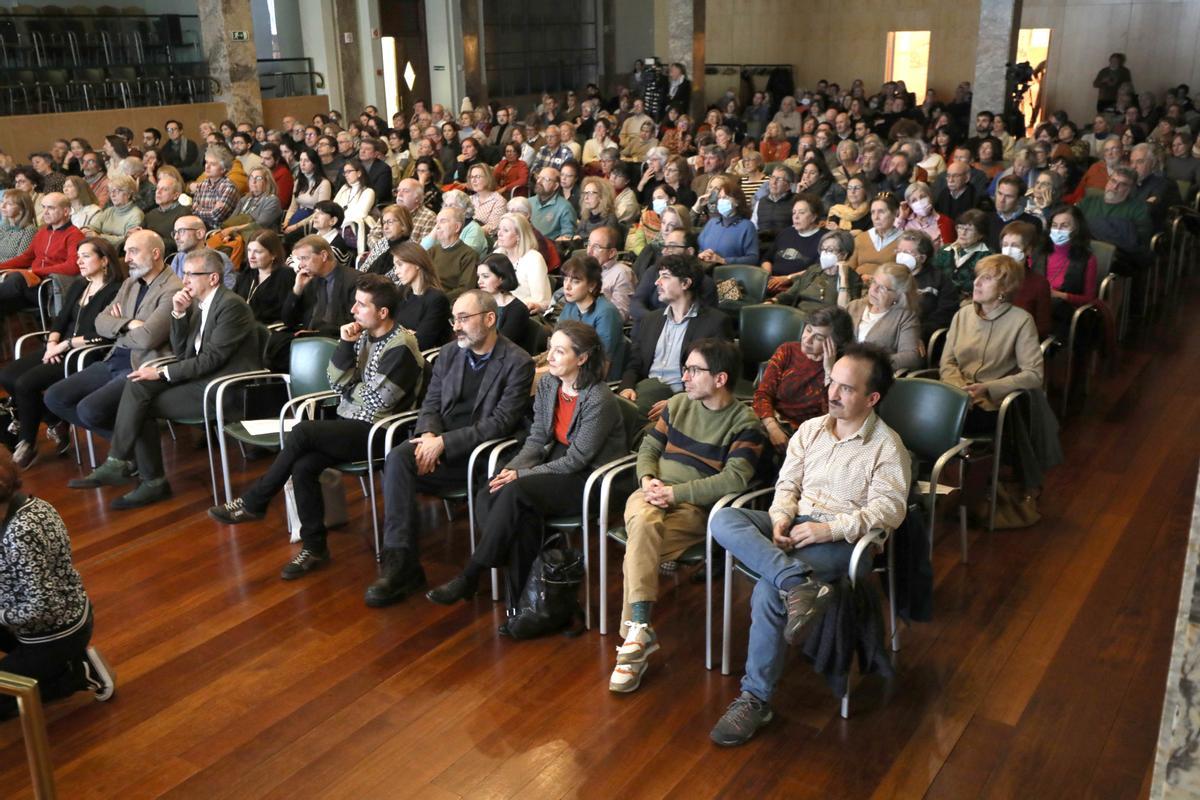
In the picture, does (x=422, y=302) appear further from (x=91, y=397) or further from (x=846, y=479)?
(x=846, y=479)

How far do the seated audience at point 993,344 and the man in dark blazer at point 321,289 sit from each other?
293 centimetres

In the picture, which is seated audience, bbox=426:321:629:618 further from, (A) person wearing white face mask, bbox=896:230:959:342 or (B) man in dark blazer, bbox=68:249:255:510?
(A) person wearing white face mask, bbox=896:230:959:342

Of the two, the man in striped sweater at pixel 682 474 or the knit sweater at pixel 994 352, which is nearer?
the man in striped sweater at pixel 682 474

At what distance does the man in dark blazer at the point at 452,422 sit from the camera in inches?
161

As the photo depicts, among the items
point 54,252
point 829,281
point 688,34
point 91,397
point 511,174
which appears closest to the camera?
point 91,397

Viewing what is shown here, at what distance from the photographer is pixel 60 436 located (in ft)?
18.7

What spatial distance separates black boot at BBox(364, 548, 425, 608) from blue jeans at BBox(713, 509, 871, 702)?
4.38 ft

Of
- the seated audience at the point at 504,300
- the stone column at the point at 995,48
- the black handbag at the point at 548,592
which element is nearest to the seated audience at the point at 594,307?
the seated audience at the point at 504,300

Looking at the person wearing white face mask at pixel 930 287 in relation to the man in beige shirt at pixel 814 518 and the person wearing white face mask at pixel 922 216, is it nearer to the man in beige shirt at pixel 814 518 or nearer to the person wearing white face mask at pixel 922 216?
the person wearing white face mask at pixel 922 216

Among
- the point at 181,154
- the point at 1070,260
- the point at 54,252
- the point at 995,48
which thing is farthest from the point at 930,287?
the point at 181,154

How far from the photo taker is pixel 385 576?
4.08 meters

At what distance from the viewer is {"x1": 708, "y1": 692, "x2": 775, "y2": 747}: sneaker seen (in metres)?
3.17

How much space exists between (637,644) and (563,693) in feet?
0.91

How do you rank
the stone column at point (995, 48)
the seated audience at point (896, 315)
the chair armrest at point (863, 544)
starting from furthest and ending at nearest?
the stone column at point (995, 48) < the seated audience at point (896, 315) < the chair armrest at point (863, 544)
